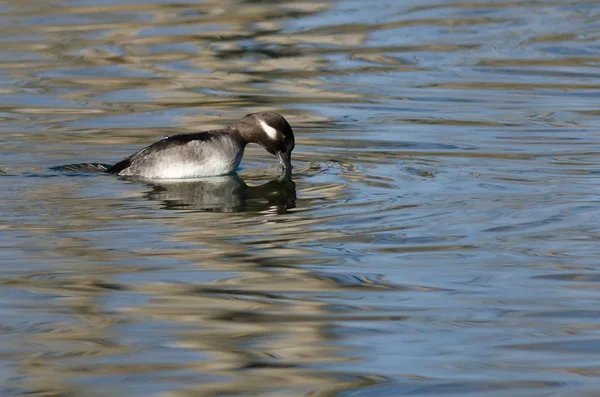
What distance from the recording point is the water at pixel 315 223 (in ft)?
21.8

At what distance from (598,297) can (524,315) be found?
1.82 feet

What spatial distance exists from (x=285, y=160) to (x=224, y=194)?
892 mm

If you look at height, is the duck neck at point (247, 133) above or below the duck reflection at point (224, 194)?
above

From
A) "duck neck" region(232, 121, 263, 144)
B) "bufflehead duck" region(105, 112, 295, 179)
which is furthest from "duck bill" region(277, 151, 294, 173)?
"duck neck" region(232, 121, 263, 144)

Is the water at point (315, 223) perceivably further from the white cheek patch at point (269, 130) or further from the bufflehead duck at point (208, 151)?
the white cheek patch at point (269, 130)

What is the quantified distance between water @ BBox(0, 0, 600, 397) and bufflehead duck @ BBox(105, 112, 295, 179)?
0.57 ft

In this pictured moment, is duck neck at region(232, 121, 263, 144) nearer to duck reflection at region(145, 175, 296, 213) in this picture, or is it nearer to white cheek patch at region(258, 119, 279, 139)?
white cheek patch at region(258, 119, 279, 139)

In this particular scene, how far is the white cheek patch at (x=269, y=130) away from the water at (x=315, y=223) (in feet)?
1.25

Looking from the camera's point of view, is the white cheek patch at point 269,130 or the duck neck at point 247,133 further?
the duck neck at point 247,133

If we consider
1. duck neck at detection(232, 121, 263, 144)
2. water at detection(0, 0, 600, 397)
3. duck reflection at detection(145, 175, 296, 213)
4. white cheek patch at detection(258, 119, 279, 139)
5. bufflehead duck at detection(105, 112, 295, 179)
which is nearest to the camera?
water at detection(0, 0, 600, 397)

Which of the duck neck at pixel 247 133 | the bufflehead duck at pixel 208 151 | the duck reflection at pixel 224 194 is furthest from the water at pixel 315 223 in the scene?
the duck neck at pixel 247 133

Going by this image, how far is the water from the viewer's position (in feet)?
21.8

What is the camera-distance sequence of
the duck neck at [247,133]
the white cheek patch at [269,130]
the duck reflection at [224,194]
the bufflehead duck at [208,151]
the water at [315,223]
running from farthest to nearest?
the duck neck at [247,133] < the white cheek patch at [269,130] < the bufflehead duck at [208,151] < the duck reflection at [224,194] < the water at [315,223]

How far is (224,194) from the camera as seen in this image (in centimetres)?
1099
